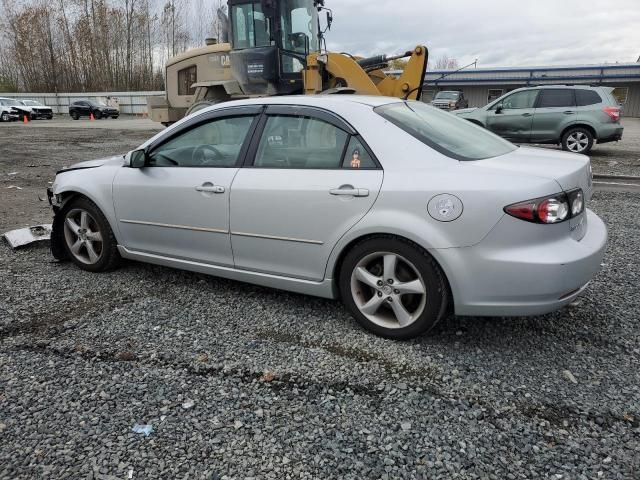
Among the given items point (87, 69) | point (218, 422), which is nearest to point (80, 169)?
point (218, 422)

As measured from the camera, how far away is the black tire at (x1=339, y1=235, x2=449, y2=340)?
3.05m

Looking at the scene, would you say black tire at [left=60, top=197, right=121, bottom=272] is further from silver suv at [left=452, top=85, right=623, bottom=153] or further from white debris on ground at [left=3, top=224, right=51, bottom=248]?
silver suv at [left=452, top=85, right=623, bottom=153]

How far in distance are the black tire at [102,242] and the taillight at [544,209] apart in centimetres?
332

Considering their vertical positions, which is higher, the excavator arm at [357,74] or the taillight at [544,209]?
the excavator arm at [357,74]

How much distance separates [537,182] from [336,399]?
1641 mm

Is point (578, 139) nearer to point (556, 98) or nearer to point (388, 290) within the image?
point (556, 98)

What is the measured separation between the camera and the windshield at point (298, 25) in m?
10.4

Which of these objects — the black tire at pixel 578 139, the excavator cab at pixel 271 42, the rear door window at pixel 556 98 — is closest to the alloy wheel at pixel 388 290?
the excavator cab at pixel 271 42

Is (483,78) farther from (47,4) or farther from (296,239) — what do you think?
(47,4)

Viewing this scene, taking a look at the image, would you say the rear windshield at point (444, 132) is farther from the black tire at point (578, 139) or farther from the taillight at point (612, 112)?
the taillight at point (612, 112)

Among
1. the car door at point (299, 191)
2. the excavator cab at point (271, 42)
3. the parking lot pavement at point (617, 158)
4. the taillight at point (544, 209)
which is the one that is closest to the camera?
the taillight at point (544, 209)

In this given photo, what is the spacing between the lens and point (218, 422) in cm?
252

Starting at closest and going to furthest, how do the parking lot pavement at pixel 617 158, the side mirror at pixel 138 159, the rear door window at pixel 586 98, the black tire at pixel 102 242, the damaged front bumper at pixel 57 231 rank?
the side mirror at pixel 138 159 < the black tire at pixel 102 242 < the damaged front bumper at pixel 57 231 < the parking lot pavement at pixel 617 158 < the rear door window at pixel 586 98

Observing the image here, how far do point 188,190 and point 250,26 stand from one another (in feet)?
25.3
